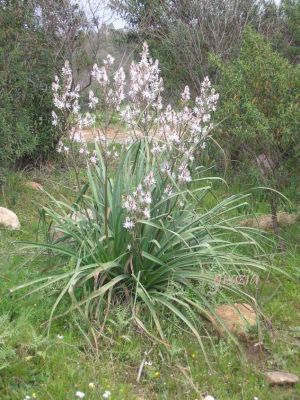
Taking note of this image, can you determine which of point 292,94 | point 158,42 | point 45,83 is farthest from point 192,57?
point 292,94

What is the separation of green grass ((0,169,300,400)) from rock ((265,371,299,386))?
4 cm

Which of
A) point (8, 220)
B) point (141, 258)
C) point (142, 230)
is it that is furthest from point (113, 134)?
point (141, 258)

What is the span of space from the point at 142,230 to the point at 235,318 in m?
0.97

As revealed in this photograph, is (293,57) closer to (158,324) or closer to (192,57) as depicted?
(192,57)

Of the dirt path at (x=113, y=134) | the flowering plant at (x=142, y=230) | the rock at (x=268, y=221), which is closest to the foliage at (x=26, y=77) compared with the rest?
the dirt path at (x=113, y=134)

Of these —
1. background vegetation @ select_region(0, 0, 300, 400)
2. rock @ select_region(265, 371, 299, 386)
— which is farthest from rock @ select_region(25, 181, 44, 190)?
rock @ select_region(265, 371, 299, 386)

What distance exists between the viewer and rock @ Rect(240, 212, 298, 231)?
6.20 meters

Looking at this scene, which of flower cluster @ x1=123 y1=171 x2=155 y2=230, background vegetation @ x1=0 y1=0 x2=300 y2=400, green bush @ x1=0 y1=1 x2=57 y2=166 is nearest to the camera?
background vegetation @ x1=0 y1=0 x2=300 y2=400

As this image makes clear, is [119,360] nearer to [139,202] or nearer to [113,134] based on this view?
[139,202]

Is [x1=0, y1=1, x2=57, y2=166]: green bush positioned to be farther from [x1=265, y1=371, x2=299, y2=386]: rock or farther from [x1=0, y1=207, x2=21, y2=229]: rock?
[x1=265, y1=371, x2=299, y2=386]: rock

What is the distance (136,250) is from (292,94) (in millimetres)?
2675

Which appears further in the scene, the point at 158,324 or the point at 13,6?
the point at 13,6

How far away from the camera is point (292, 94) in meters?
5.74

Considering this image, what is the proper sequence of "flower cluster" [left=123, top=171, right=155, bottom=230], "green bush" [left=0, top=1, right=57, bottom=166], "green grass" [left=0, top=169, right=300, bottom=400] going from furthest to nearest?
"green bush" [left=0, top=1, right=57, bottom=166]
"flower cluster" [left=123, top=171, right=155, bottom=230]
"green grass" [left=0, top=169, right=300, bottom=400]
